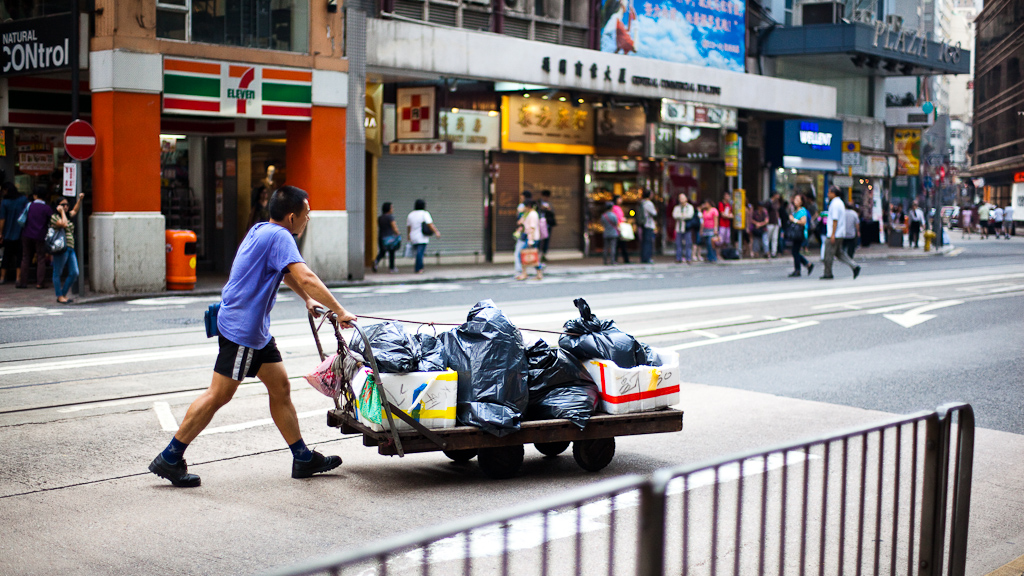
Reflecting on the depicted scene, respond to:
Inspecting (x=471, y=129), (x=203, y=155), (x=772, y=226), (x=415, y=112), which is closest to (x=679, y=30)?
(x=772, y=226)

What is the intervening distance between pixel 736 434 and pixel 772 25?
31.9 m

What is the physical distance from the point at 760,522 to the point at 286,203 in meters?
3.43

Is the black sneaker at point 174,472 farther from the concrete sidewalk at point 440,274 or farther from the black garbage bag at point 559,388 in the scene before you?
the concrete sidewalk at point 440,274

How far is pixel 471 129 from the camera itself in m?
26.5

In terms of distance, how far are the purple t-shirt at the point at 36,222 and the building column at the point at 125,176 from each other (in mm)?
751

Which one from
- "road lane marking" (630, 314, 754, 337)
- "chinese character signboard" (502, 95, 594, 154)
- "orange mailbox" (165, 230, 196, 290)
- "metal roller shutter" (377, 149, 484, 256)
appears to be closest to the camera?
"road lane marking" (630, 314, 754, 337)

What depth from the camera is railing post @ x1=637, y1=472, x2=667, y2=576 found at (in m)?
2.45

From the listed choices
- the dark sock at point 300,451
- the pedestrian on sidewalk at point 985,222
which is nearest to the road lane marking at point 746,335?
the dark sock at point 300,451

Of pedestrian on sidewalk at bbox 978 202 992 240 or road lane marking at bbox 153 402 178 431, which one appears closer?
road lane marking at bbox 153 402 178 431

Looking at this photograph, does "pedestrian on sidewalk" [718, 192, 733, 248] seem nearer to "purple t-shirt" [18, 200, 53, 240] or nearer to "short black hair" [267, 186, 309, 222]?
"purple t-shirt" [18, 200, 53, 240]

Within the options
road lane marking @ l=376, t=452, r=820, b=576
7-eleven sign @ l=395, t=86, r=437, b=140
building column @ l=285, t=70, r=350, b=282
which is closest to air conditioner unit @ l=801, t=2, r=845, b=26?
7-eleven sign @ l=395, t=86, r=437, b=140

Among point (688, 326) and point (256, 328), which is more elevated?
point (256, 328)

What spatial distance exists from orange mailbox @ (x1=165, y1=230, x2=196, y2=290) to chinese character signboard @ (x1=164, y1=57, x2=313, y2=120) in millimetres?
2345

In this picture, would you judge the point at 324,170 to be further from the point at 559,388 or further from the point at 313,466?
the point at 559,388
